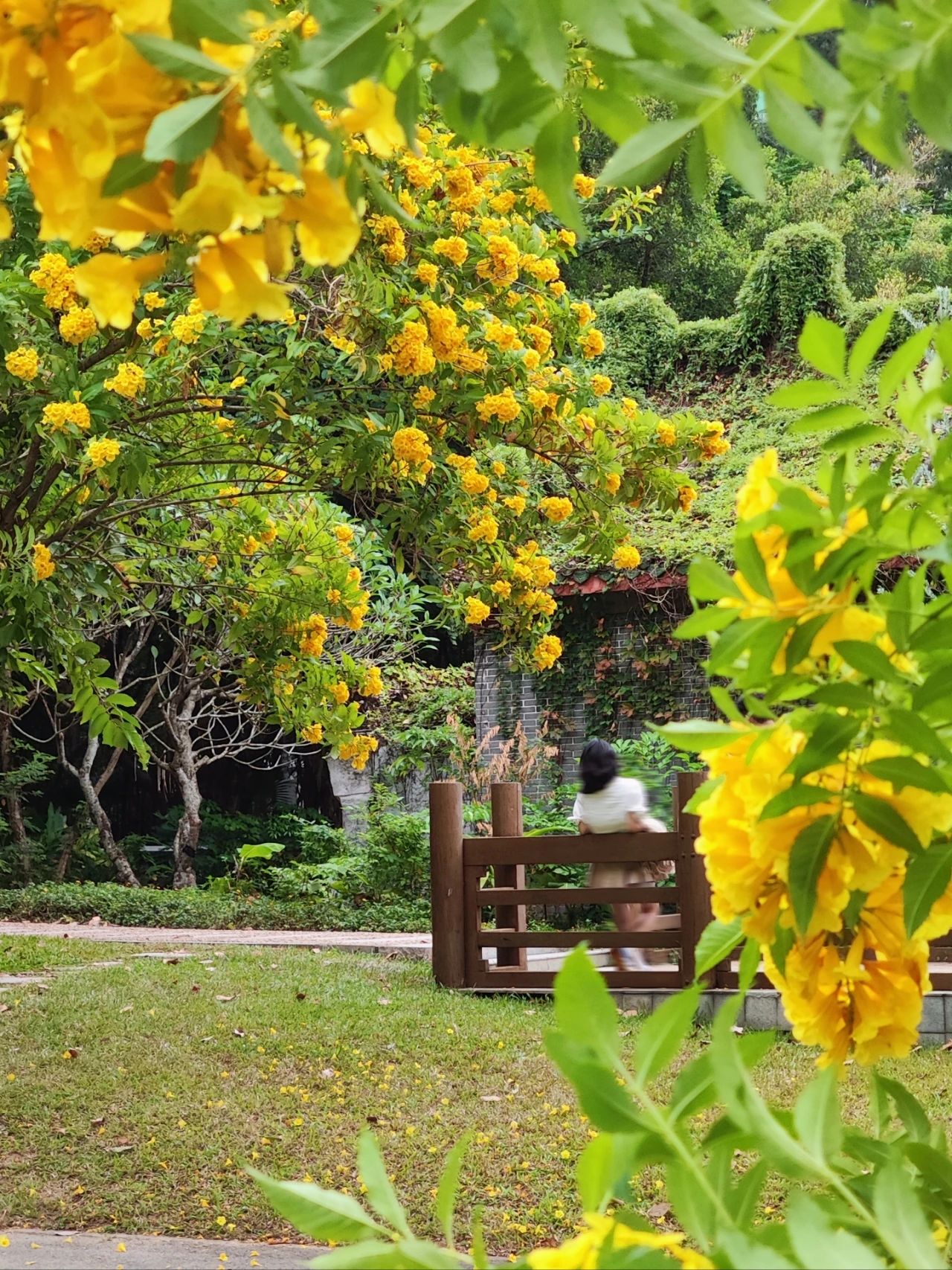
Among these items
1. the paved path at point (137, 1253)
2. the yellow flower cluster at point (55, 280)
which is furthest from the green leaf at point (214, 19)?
the yellow flower cluster at point (55, 280)

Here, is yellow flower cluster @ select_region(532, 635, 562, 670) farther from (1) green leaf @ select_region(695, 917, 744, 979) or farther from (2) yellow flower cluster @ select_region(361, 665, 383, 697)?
(1) green leaf @ select_region(695, 917, 744, 979)

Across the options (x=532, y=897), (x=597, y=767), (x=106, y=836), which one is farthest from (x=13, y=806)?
(x=597, y=767)

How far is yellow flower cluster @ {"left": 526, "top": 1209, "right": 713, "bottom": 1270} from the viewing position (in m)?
0.63

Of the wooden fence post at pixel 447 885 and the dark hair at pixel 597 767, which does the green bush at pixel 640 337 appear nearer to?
the dark hair at pixel 597 767

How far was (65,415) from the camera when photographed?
4.43m

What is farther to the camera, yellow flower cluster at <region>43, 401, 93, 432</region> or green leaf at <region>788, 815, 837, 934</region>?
yellow flower cluster at <region>43, 401, 93, 432</region>

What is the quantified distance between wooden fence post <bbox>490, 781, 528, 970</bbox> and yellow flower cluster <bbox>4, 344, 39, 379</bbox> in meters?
4.16

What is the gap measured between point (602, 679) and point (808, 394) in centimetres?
1258

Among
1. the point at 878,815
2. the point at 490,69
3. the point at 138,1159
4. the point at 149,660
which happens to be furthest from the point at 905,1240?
the point at 149,660

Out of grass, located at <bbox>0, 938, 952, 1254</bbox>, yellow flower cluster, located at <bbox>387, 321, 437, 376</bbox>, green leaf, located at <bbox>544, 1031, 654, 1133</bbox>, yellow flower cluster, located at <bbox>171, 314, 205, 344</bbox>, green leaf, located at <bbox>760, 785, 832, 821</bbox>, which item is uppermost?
yellow flower cluster, located at <bbox>171, 314, 205, 344</bbox>

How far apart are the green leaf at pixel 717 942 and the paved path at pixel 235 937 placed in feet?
27.0

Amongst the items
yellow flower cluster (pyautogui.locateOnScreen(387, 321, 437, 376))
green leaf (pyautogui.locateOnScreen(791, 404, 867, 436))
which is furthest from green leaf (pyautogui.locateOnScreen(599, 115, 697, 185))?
yellow flower cluster (pyautogui.locateOnScreen(387, 321, 437, 376))

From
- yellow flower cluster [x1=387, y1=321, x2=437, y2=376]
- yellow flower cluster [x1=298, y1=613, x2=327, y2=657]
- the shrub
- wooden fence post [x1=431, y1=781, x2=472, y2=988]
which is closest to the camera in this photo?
yellow flower cluster [x1=387, y1=321, x2=437, y2=376]

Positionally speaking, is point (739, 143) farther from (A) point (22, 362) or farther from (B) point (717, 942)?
(A) point (22, 362)
